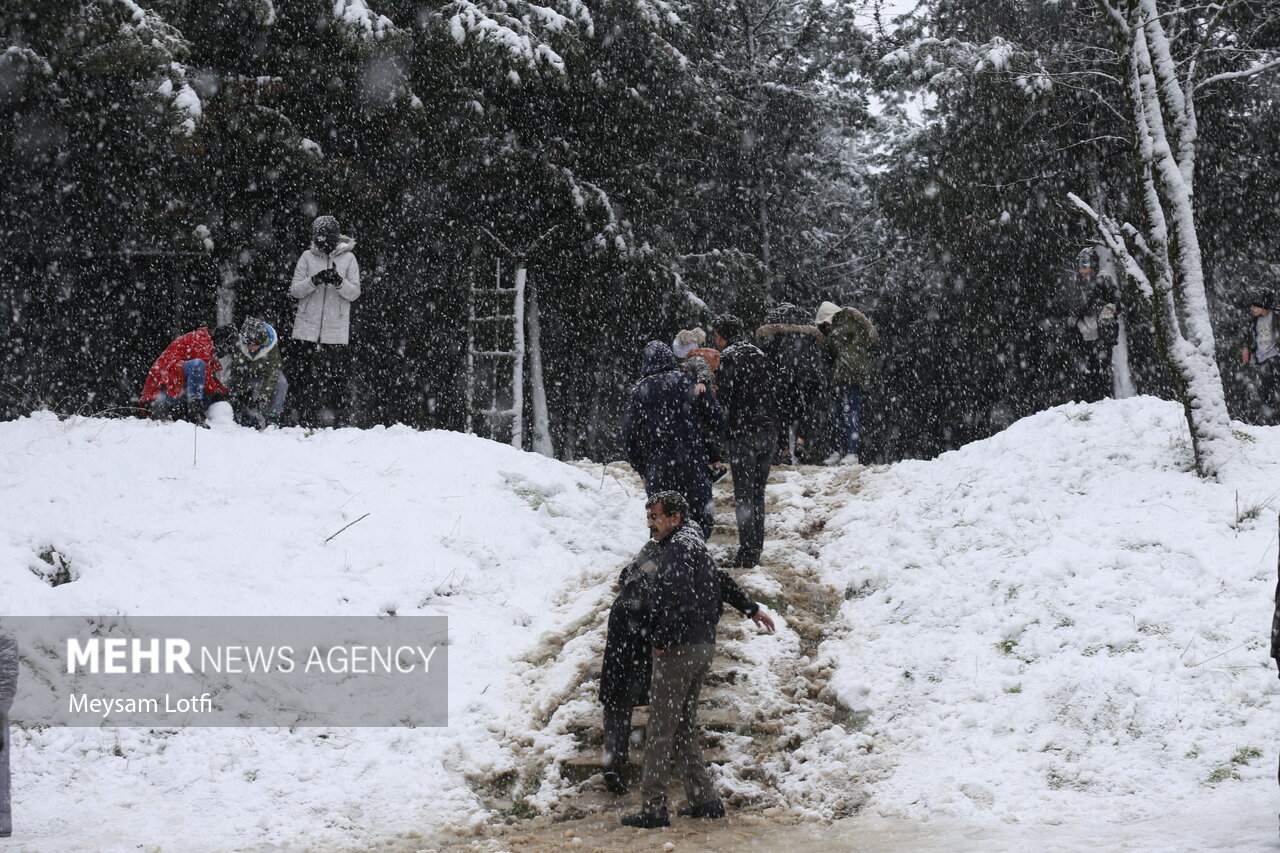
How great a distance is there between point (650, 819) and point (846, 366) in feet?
26.6

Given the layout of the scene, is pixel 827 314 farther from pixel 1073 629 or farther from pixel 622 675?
pixel 622 675

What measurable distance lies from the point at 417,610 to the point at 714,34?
1580 centimetres

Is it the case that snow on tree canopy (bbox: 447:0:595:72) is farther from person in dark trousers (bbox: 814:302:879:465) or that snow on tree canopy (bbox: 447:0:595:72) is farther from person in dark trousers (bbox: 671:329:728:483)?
person in dark trousers (bbox: 671:329:728:483)

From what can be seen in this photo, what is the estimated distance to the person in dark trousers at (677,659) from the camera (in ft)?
19.3

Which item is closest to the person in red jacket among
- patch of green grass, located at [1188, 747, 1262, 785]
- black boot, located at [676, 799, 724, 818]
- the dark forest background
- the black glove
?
the black glove

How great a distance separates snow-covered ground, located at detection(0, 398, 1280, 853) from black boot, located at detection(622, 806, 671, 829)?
2.84ft

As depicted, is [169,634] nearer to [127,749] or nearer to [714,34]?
[127,749]

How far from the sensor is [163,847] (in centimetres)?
542

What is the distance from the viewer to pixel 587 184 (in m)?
16.6

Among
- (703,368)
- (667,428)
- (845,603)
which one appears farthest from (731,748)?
(703,368)

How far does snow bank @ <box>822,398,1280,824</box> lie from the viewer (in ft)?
19.5

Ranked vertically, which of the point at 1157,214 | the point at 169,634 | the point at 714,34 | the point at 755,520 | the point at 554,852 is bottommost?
the point at 554,852

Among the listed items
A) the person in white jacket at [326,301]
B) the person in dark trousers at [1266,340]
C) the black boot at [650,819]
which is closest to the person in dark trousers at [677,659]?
the black boot at [650,819]

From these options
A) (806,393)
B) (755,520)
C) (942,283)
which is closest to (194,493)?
(755,520)
